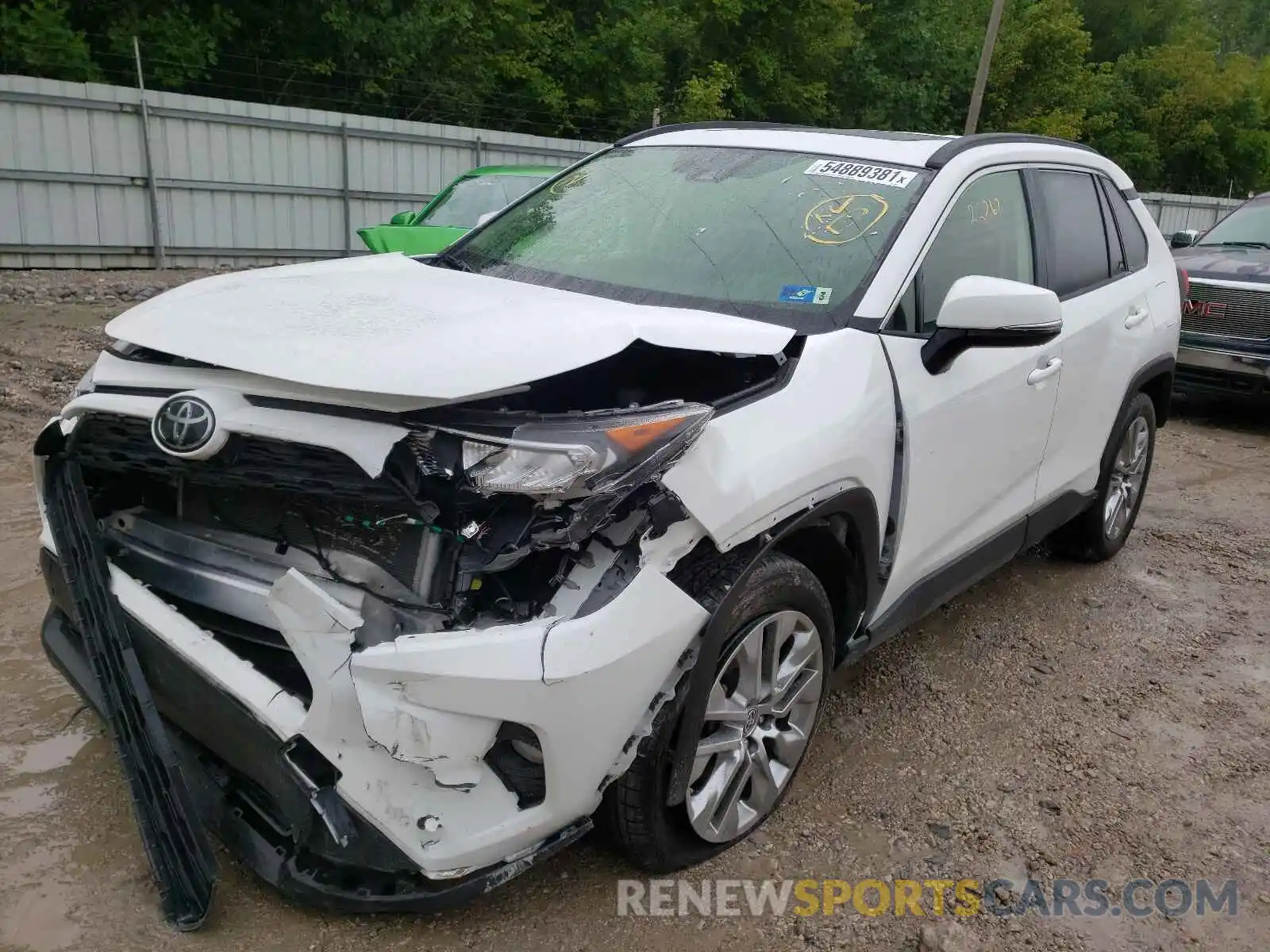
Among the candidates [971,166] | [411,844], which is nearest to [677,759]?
[411,844]

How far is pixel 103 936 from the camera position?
2291 mm

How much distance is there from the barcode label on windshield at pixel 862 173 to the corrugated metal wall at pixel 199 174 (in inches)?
485

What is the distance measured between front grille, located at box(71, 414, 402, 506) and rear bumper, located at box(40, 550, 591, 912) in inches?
15.0

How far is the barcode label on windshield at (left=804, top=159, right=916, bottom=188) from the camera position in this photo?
3.26 metres

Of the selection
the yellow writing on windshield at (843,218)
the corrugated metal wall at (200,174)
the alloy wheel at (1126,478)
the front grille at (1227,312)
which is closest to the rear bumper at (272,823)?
the yellow writing on windshield at (843,218)

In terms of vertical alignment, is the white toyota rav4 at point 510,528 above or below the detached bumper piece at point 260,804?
above

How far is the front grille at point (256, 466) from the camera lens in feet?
7.05

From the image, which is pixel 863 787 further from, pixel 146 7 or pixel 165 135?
pixel 146 7

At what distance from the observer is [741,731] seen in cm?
261

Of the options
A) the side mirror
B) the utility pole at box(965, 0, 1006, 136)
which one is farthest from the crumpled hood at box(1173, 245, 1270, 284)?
the utility pole at box(965, 0, 1006, 136)

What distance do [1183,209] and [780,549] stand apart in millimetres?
30513

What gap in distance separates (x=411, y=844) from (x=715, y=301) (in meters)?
1.69

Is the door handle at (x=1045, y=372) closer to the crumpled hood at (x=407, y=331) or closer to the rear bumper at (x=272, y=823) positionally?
the crumpled hood at (x=407, y=331)

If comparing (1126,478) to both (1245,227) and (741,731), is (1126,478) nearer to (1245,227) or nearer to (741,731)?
(741,731)
